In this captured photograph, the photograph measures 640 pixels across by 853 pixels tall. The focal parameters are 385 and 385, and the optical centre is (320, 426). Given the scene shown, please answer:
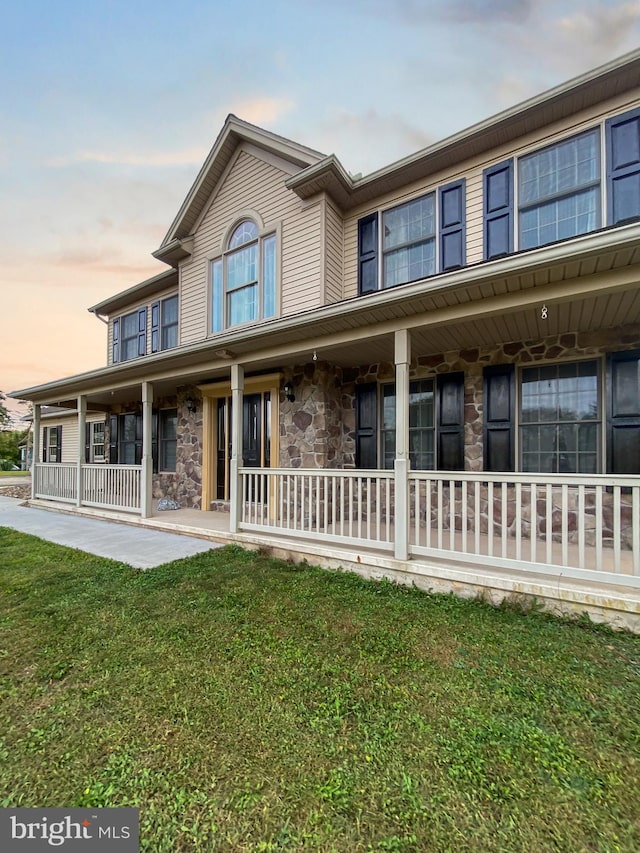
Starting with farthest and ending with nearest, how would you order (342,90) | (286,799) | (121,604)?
(342,90) < (121,604) < (286,799)

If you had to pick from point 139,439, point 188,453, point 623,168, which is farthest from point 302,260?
point 139,439

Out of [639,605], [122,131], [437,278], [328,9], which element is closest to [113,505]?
[437,278]

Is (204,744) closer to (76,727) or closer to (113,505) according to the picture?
(76,727)

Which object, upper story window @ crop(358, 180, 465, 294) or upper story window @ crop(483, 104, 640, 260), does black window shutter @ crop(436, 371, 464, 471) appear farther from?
upper story window @ crop(483, 104, 640, 260)

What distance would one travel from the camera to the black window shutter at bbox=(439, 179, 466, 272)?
5605mm

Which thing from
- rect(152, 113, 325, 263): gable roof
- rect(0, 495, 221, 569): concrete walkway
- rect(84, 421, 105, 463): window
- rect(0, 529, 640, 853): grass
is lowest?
rect(0, 495, 221, 569): concrete walkway

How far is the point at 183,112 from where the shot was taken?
31.4ft

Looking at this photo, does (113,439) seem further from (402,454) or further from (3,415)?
(3,415)

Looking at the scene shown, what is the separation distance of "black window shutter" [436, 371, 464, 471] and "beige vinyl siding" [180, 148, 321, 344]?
2469mm

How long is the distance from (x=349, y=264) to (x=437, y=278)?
130 inches

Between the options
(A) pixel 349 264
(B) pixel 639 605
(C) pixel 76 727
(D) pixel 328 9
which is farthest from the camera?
(D) pixel 328 9

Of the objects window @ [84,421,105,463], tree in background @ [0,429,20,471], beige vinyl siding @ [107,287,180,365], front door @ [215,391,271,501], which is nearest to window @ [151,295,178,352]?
beige vinyl siding @ [107,287,180,365]

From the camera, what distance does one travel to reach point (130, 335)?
34.3 ft

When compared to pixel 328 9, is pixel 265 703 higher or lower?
lower
